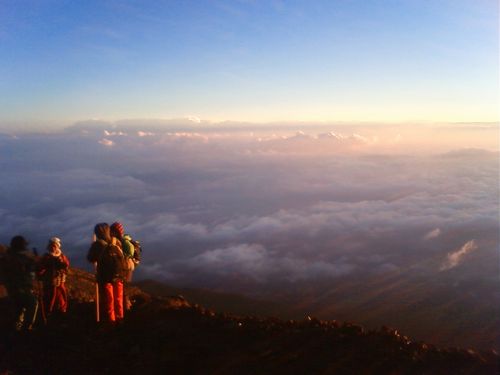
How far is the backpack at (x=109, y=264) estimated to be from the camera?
8.53 m

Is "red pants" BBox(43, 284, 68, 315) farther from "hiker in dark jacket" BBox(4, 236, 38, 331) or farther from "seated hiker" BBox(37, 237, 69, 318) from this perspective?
"hiker in dark jacket" BBox(4, 236, 38, 331)

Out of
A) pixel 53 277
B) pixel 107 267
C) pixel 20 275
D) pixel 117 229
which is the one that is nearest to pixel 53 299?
pixel 53 277

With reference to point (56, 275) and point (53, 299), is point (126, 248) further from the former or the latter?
point (53, 299)

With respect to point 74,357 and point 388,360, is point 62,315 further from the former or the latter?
point 388,360

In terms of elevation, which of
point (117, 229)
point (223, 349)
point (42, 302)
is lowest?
point (223, 349)

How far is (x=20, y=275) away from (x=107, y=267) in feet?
4.69

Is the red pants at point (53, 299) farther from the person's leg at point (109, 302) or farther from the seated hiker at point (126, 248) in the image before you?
the seated hiker at point (126, 248)

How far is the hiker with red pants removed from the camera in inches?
333

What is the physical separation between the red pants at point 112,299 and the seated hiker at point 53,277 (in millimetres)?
1023

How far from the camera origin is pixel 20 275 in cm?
827

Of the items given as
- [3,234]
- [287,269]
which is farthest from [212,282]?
[3,234]

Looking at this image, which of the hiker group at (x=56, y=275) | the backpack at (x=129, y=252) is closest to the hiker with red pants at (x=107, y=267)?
the hiker group at (x=56, y=275)

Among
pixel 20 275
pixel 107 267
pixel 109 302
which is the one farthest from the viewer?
pixel 109 302

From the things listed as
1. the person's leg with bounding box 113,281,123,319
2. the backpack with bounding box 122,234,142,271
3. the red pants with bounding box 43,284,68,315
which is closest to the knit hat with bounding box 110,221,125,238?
the backpack with bounding box 122,234,142,271
